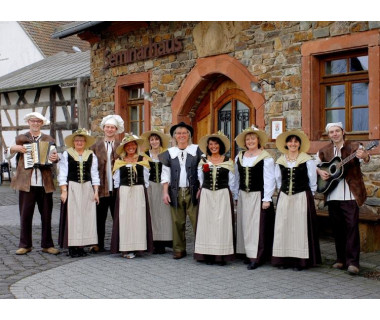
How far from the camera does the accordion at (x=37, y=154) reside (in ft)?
23.0

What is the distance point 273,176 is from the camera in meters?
6.32

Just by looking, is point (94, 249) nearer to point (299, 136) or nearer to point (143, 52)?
point (299, 136)

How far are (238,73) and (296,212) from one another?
349 centimetres

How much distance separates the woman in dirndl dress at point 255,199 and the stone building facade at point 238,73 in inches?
60.9

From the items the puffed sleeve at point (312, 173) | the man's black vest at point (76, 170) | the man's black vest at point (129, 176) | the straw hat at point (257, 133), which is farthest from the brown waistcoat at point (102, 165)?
the puffed sleeve at point (312, 173)

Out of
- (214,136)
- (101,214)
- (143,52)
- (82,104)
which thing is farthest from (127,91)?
(214,136)

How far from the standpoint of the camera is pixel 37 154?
23.0ft

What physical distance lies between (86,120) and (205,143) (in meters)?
7.83

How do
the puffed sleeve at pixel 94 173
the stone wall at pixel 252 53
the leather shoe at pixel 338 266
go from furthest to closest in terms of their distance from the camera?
the stone wall at pixel 252 53
the puffed sleeve at pixel 94 173
the leather shoe at pixel 338 266

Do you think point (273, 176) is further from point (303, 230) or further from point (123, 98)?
point (123, 98)

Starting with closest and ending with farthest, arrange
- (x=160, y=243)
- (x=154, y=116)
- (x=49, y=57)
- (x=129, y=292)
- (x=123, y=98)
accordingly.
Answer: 1. (x=129, y=292)
2. (x=160, y=243)
3. (x=154, y=116)
4. (x=123, y=98)
5. (x=49, y=57)

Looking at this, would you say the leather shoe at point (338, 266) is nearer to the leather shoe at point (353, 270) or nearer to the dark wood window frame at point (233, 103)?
the leather shoe at point (353, 270)
